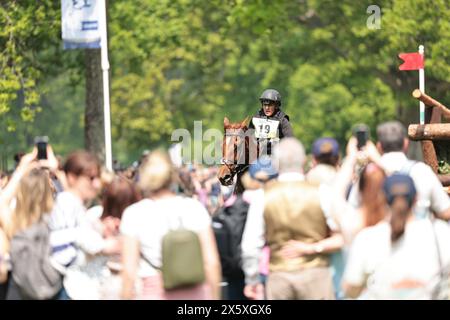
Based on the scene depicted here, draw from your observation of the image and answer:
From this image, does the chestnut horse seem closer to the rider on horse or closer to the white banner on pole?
the rider on horse

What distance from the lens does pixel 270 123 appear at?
16766 mm

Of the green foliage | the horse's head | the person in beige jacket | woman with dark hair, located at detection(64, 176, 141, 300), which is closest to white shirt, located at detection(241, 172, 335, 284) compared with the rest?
the person in beige jacket

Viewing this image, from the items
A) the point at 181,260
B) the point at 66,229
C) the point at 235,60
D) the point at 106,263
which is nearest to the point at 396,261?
the point at 181,260

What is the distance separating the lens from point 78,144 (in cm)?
9256

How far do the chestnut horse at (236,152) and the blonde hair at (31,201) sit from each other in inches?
208

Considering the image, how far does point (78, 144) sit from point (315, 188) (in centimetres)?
8228

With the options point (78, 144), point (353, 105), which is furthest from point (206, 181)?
point (78, 144)

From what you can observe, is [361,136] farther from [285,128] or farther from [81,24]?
[81,24]

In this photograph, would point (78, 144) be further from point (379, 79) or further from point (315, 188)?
point (315, 188)

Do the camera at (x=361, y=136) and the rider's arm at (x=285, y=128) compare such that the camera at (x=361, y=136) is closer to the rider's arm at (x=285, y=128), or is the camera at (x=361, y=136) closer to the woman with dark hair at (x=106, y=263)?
the woman with dark hair at (x=106, y=263)

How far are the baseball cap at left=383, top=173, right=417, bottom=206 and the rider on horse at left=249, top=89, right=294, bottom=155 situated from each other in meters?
6.83

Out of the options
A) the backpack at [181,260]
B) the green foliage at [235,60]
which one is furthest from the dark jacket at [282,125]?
the green foliage at [235,60]

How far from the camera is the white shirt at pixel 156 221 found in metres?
10.5
